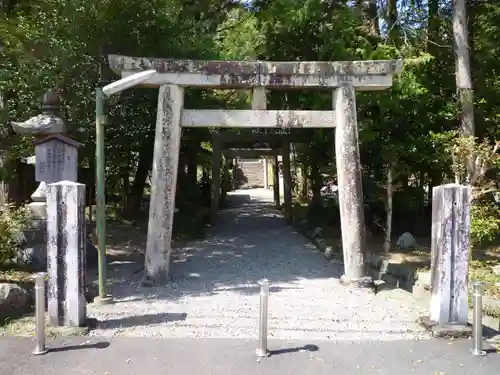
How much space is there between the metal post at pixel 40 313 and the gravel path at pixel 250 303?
699mm

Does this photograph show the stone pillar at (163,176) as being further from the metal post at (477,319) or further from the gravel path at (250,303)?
the metal post at (477,319)

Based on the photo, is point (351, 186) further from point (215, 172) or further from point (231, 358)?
point (215, 172)

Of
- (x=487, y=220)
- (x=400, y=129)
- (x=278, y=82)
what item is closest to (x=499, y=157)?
(x=487, y=220)

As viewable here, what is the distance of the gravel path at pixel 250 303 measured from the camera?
17.6 feet

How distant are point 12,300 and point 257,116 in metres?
4.66

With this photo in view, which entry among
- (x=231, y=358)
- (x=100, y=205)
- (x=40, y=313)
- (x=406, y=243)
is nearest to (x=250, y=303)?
(x=231, y=358)

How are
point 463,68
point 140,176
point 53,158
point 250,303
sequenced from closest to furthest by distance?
point 250,303
point 53,158
point 463,68
point 140,176

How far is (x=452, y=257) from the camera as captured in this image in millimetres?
5250

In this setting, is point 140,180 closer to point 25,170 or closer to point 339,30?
point 25,170

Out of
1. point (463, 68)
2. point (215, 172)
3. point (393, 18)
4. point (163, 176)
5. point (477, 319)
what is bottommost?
point (477, 319)

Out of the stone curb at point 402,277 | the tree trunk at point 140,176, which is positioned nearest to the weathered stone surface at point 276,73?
the stone curb at point 402,277

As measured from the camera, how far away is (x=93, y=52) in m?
8.77

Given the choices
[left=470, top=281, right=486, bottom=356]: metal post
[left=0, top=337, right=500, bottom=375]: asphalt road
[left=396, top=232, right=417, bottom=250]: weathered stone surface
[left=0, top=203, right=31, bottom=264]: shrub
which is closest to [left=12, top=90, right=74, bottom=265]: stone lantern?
[left=0, top=203, right=31, bottom=264]: shrub

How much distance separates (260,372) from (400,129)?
803cm
